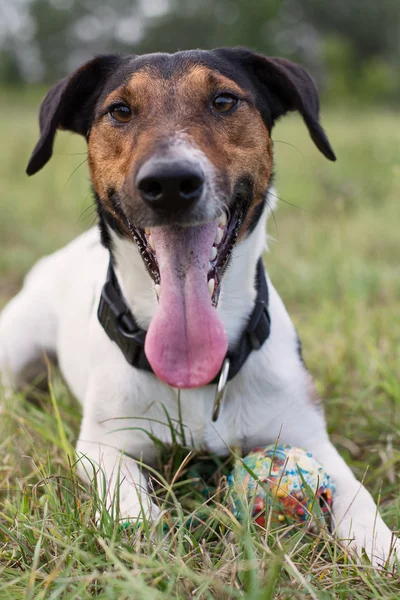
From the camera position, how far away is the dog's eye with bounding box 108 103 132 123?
2625 millimetres

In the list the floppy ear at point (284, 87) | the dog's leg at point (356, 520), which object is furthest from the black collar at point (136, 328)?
the floppy ear at point (284, 87)

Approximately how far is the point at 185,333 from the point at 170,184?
550 mm

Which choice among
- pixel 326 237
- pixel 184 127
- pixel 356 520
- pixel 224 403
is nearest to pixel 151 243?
pixel 184 127

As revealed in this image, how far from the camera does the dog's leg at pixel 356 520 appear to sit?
2.15 m

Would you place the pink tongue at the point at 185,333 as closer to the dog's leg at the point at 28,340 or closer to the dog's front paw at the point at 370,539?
the dog's front paw at the point at 370,539

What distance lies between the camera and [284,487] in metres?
2.33

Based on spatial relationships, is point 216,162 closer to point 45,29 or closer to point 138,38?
point 138,38

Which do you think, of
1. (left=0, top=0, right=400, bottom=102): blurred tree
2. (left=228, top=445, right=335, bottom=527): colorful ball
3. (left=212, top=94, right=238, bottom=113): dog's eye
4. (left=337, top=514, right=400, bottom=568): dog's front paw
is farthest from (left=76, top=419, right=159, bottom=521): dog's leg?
(left=0, top=0, right=400, bottom=102): blurred tree

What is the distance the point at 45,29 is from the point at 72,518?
194 feet

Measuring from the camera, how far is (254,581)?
1.64m

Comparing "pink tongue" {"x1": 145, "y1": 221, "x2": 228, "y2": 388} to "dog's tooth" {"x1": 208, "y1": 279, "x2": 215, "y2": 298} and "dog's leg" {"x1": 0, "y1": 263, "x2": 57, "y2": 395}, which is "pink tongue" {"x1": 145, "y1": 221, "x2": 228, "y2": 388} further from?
"dog's leg" {"x1": 0, "y1": 263, "x2": 57, "y2": 395}

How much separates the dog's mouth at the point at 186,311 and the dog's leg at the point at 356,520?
63 cm

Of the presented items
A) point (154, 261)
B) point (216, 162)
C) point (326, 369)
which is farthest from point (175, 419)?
point (326, 369)

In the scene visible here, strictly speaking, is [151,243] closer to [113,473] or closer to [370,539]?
[113,473]
